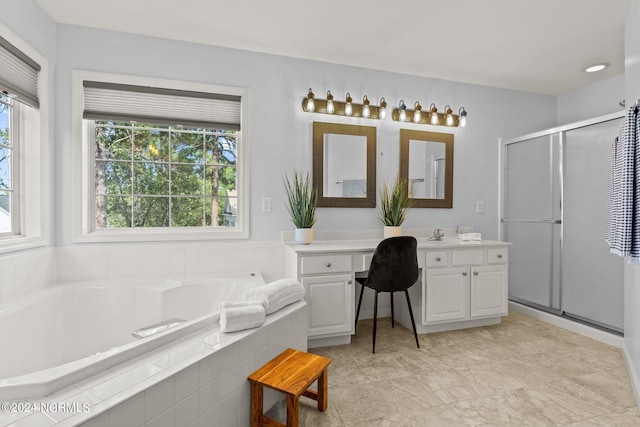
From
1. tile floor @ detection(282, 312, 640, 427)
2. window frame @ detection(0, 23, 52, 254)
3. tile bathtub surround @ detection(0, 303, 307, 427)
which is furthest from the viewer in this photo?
window frame @ detection(0, 23, 52, 254)

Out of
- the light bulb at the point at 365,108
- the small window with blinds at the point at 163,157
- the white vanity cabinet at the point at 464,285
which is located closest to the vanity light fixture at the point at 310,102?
the light bulb at the point at 365,108

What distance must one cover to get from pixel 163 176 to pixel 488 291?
9.67 feet

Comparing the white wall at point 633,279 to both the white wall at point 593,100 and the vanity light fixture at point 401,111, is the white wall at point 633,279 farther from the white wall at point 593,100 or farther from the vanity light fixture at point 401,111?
the vanity light fixture at point 401,111

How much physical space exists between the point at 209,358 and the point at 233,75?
230 centimetres

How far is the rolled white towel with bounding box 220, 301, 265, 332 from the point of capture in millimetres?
1524

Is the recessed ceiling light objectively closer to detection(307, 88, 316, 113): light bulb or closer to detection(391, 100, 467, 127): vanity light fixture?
detection(391, 100, 467, 127): vanity light fixture

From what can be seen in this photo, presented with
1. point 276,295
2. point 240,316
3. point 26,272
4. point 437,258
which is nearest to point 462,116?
point 437,258

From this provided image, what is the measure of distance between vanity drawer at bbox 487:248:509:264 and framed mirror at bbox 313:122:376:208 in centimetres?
111

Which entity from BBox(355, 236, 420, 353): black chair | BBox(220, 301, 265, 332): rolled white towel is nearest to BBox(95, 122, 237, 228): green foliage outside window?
BBox(355, 236, 420, 353): black chair

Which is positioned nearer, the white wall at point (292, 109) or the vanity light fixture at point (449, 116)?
the white wall at point (292, 109)

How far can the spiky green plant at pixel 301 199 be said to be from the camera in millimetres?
2793

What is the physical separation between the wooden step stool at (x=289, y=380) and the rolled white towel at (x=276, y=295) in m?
0.26

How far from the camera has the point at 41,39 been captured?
2.26 m

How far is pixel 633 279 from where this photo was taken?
2139 mm
